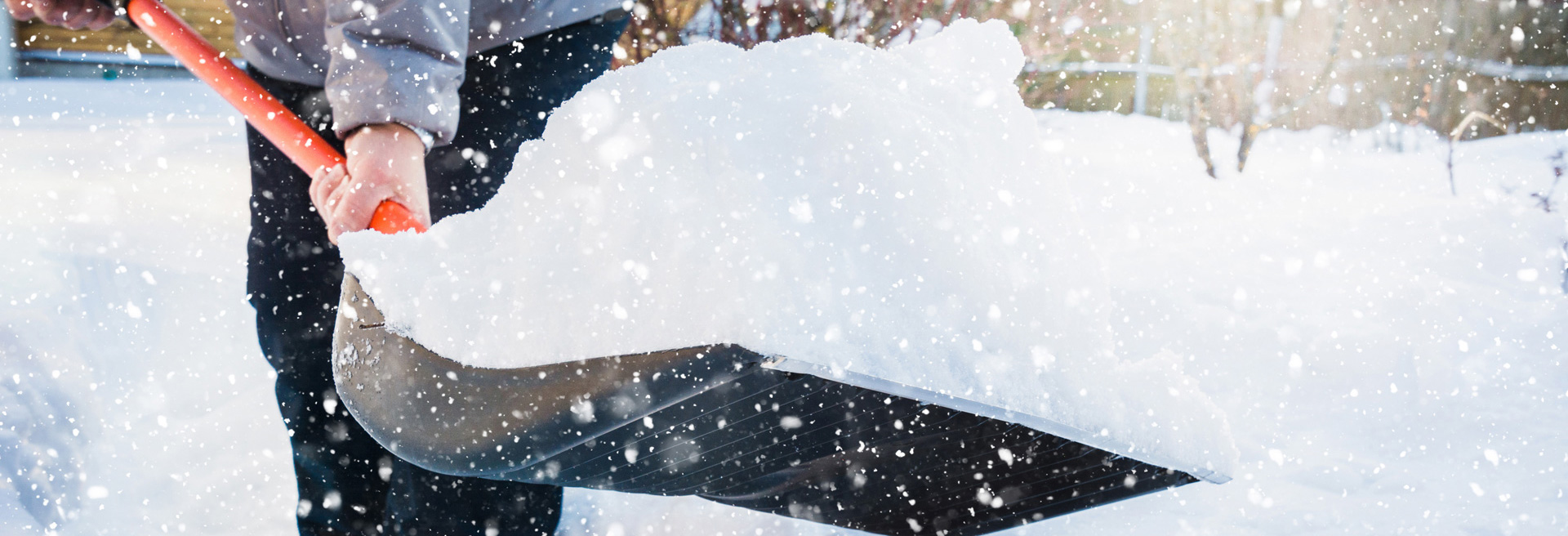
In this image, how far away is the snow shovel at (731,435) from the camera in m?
0.71

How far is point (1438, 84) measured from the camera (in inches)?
199

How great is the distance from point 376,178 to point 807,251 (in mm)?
540

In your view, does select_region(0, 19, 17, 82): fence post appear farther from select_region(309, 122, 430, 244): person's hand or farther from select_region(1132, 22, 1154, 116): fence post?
select_region(1132, 22, 1154, 116): fence post

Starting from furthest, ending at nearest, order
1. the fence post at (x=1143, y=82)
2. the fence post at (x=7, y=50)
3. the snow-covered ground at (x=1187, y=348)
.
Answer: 1. the fence post at (x=7, y=50)
2. the fence post at (x=1143, y=82)
3. the snow-covered ground at (x=1187, y=348)

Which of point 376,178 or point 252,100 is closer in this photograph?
point 376,178

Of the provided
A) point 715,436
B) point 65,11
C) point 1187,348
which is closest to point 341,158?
point 715,436

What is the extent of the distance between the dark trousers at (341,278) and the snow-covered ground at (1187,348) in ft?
0.77

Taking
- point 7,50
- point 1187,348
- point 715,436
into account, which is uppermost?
point 7,50

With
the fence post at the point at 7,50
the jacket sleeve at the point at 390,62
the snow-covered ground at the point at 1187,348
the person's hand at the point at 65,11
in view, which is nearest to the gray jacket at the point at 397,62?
the jacket sleeve at the point at 390,62

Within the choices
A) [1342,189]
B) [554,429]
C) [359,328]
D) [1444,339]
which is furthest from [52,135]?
[1342,189]

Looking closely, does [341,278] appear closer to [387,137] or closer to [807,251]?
[387,137]

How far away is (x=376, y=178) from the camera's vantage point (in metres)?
0.95

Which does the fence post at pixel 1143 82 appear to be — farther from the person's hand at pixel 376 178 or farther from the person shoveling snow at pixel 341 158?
the person's hand at pixel 376 178

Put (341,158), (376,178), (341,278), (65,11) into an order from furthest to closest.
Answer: (65,11) < (341,278) < (341,158) < (376,178)
